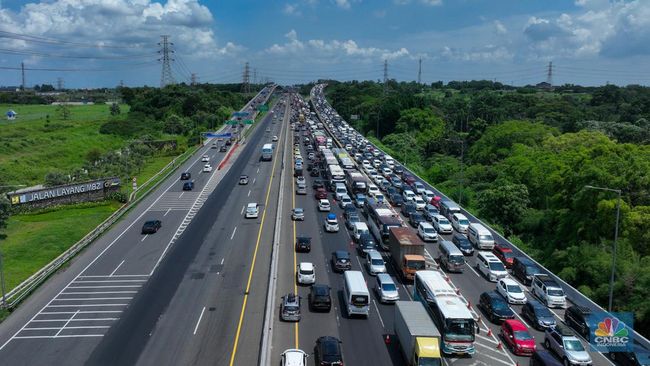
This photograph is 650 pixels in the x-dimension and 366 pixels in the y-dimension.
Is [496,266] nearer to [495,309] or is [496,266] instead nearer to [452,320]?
[495,309]

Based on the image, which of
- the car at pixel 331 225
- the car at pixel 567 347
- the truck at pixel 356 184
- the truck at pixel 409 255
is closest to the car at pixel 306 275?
the truck at pixel 409 255

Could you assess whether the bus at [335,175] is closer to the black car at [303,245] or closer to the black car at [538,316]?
the black car at [303,245]

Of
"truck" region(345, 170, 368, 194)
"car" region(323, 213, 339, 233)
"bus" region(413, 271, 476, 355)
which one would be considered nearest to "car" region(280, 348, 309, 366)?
"bus" region(413, 271, 476, 355)

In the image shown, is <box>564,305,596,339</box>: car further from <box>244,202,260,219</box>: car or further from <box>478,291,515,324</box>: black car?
<box>244,202,260,219</box>: car

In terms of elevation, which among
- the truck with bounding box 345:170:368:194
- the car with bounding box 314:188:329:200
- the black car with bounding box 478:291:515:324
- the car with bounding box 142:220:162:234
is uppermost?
the truck with bounding box 345:170:368:194

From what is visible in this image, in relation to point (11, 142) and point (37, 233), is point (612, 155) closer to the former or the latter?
point (37, 233)

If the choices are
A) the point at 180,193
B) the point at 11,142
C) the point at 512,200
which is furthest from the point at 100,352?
the point at 11,142
